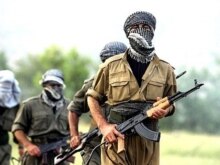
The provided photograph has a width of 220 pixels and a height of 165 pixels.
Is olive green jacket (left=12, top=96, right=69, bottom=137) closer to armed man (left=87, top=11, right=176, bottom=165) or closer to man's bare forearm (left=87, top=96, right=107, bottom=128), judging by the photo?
man's bare forearm (left=87, top=96, right=107, bottom=128)

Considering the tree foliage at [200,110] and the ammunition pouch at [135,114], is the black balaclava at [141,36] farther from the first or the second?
the tree foliage at [200,110]

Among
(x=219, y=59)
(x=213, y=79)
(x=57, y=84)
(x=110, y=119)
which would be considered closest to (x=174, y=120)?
(x=213, y=79)

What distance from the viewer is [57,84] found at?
12.3 metres

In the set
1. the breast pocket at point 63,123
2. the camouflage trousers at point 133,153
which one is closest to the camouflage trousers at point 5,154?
the breast pocket at point 63,123

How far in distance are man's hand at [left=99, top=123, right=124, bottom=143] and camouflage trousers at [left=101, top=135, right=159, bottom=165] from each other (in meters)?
0.09

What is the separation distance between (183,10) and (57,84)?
7096 cm

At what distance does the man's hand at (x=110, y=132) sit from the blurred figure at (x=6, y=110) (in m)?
4.25

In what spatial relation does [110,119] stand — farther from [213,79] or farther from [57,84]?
[213,79]

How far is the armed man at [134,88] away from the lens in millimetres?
8508

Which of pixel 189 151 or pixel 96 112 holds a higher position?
pixel 189 151

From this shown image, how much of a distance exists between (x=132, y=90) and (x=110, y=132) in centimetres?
43

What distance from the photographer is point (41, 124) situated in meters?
12.0

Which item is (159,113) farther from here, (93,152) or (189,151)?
(189,151)

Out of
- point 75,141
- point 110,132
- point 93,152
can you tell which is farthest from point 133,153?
point 75,141
